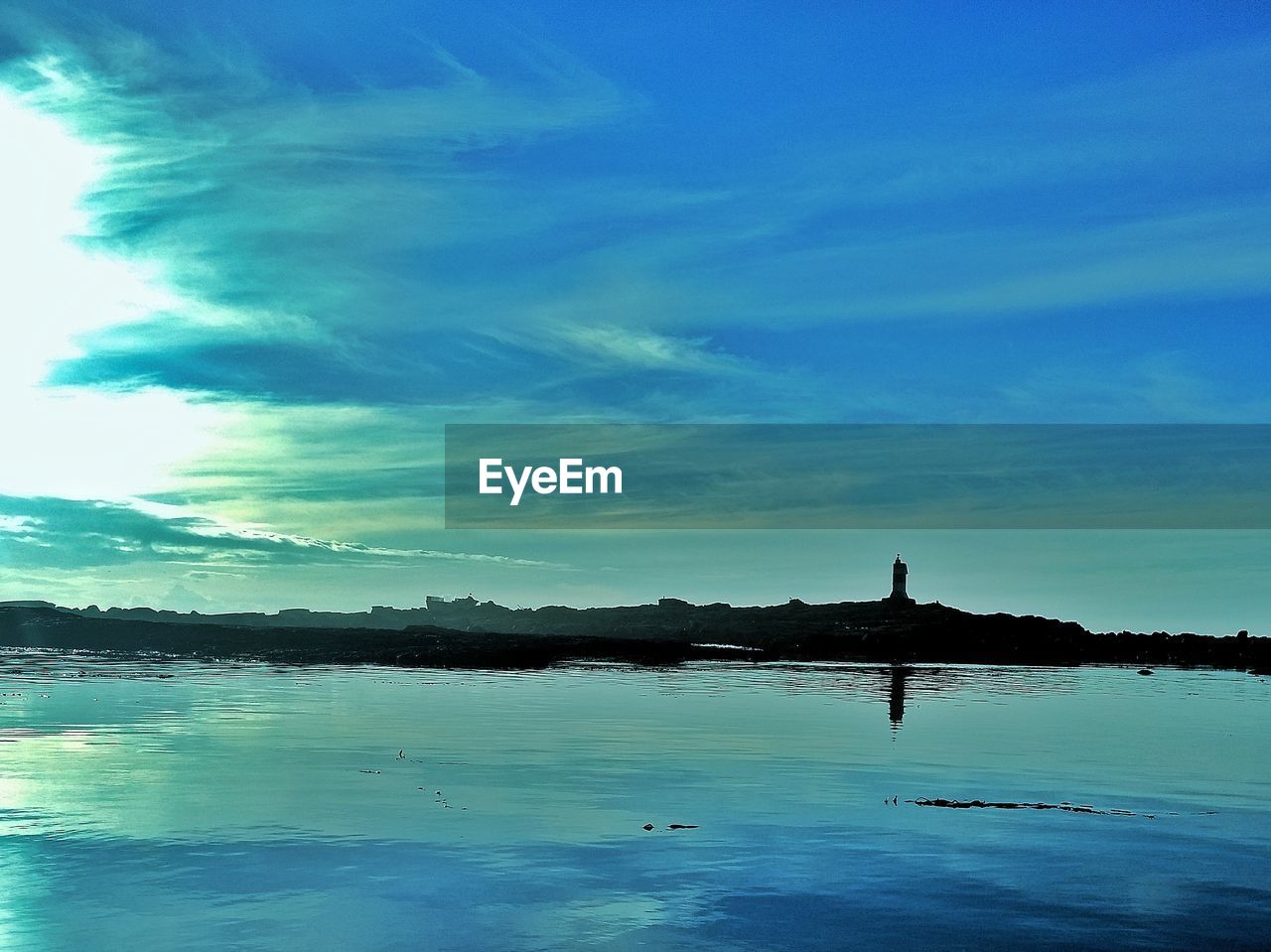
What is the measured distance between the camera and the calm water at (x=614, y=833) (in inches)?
821

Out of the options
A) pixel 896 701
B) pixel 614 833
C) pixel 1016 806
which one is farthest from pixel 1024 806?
pixel 896 701

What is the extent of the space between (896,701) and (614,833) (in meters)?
50.6

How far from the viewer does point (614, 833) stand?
1137 inches

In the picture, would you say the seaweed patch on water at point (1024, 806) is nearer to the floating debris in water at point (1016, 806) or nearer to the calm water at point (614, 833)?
the floating debris in water at point (1016, 806)

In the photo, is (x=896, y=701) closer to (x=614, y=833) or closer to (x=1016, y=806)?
(x=1016, y=806)

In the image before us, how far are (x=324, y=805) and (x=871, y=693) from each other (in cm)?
5722

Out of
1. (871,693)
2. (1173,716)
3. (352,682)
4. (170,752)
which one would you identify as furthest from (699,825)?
(352,682)

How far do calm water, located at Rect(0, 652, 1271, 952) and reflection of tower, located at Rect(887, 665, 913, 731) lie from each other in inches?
42.8

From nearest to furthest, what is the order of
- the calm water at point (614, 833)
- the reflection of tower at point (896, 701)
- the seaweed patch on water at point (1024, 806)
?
the calm water at point (614, 833) < the seaweed patch on water at point (1024, 806) < the reflection of tower at point (896, 701)

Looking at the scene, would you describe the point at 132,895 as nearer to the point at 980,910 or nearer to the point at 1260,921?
the point at 980,910

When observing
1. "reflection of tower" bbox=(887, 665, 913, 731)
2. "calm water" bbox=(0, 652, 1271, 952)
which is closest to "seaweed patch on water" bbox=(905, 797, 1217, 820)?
"calm water" bbox=(0, 652, 1271, 952)

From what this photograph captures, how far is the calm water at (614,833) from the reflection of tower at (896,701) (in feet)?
3.56

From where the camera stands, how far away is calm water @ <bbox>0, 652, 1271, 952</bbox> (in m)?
20.9

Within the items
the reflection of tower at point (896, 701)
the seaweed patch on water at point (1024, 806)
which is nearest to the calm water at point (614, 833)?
the seaweed patch on water at point (1024, 806)
